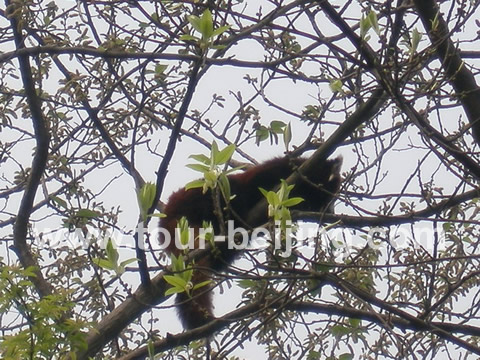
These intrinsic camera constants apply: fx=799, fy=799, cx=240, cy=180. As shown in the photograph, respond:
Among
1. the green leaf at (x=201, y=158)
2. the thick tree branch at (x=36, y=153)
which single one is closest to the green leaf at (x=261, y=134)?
the thick tree branch at (x=36, y=153)

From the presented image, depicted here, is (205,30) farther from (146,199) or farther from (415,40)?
(415,40)

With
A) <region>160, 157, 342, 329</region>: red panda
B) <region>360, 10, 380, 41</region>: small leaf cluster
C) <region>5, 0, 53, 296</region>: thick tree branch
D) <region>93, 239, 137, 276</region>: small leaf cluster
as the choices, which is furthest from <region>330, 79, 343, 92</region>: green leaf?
<region>160, 157, 342, 329</region>: red panda

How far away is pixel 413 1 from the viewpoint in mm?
3303

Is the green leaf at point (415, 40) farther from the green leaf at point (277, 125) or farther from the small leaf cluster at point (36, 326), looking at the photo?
the small leaf cluster at point (36, 326)

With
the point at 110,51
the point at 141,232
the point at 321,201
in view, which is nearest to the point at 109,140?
the point at 110,51

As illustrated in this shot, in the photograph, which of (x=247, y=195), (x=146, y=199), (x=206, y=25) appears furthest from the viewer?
(x=247, y=195)

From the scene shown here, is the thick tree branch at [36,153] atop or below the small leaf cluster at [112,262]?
atop

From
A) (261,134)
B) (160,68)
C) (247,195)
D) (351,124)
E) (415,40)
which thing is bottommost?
(415,40)

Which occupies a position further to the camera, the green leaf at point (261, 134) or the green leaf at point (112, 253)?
the green leaf at point (261, 134)

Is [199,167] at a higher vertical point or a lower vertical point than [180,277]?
higher

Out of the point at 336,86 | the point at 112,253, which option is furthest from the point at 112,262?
the point at 336,86

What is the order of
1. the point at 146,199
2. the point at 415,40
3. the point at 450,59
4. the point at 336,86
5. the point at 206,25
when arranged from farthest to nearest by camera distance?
the point at 450,59, the point at 336,86, the point at 415,40, the point at 206,25, the point at 146,199

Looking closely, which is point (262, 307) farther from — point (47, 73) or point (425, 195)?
point (47, 73)

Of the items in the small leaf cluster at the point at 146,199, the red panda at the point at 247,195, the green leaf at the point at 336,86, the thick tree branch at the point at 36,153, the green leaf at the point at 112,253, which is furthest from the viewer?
the red panda at the point at 247,195
